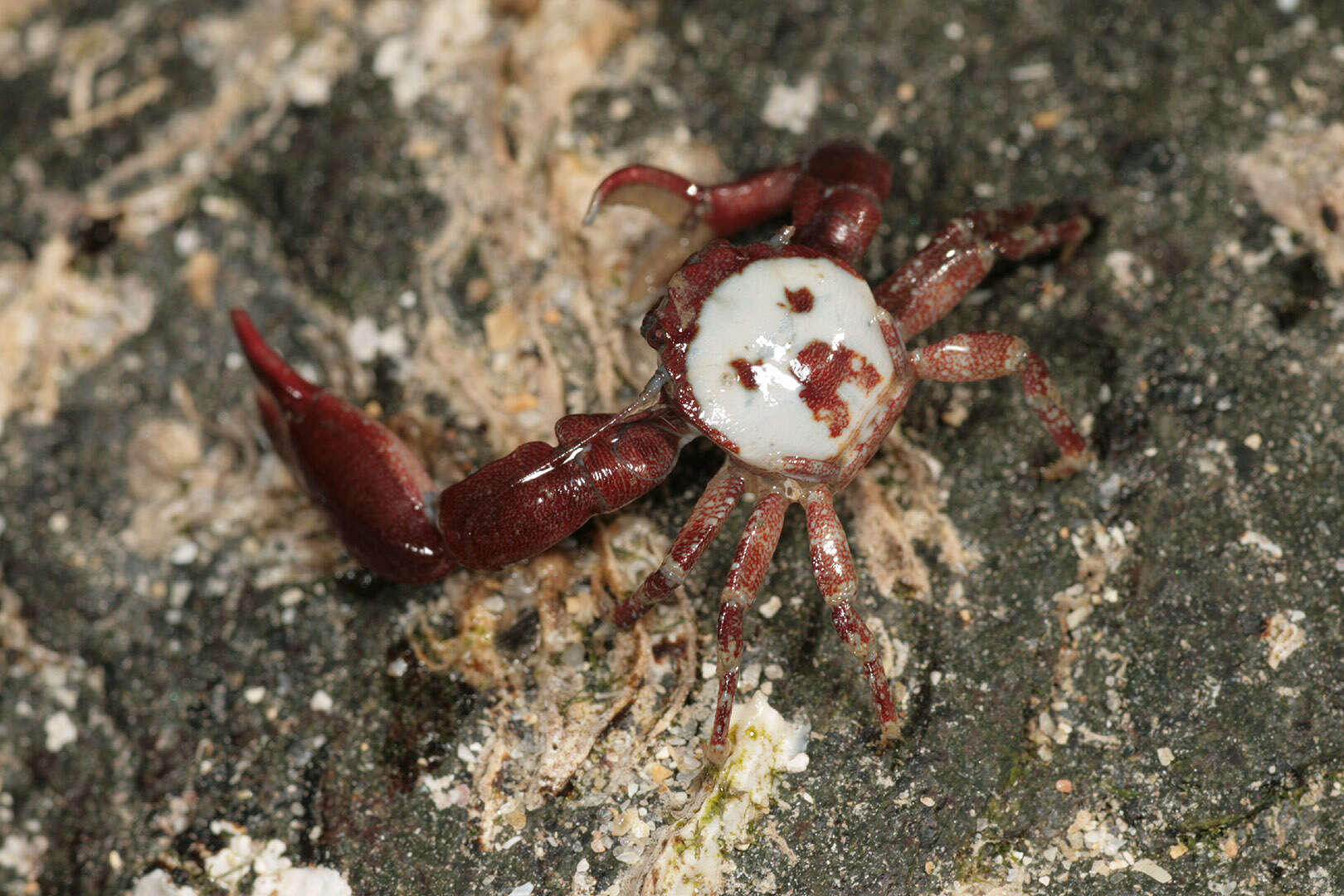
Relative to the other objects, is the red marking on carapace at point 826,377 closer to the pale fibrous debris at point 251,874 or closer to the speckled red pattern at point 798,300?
the speckled red pattern at point 798,300

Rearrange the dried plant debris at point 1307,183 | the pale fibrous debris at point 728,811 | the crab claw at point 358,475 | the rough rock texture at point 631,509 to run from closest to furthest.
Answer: the pale fibrous debris at point 728,811, the rough rock texture at point 631,509, the crab claw at point 358,475, the dried plant debris at point 1307,183

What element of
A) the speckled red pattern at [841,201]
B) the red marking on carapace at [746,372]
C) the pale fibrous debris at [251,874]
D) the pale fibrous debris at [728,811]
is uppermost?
the speckled red pattern at [841,201]

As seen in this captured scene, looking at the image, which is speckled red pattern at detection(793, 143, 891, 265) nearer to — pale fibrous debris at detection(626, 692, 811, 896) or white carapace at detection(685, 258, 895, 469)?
white carapace at detection(685, 258, 895, 469)

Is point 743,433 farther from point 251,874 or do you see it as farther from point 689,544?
point 251,874

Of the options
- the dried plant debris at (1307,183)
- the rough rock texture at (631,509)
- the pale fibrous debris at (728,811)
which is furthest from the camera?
the dried plant debris at (1307,183)

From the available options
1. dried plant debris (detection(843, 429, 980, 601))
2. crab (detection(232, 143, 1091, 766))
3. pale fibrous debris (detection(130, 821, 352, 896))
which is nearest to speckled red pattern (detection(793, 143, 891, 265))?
crab (detection(232, 143, 1091, 766))

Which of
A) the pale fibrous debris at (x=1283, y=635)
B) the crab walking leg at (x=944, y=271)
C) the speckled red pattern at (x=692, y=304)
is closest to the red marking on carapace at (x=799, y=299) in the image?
the speckled red pattern at (x=692, y=304)

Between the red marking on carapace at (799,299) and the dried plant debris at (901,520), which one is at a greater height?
the red marking on carapace at (799,299)

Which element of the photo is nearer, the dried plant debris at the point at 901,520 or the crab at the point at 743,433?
the crab at the point at 743,433

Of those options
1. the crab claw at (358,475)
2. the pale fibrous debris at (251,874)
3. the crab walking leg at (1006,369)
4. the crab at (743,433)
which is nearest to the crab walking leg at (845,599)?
the crab at (743,433)

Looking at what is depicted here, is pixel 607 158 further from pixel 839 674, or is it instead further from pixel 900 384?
pixel 839 674
